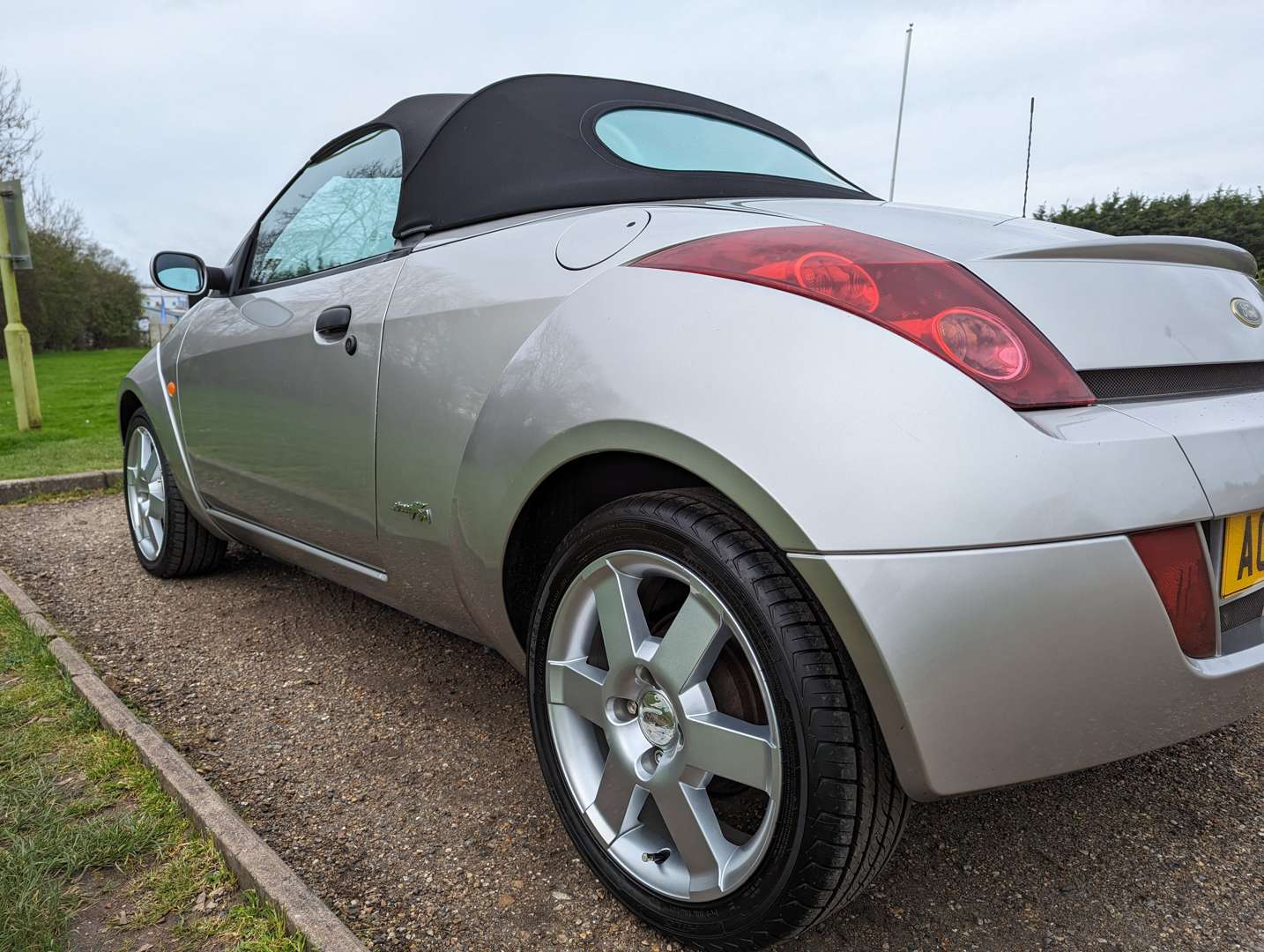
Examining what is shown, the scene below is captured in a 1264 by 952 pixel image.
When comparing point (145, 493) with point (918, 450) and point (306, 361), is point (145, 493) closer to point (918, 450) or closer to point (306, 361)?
point (306, 361)

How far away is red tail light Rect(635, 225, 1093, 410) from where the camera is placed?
1.28 m

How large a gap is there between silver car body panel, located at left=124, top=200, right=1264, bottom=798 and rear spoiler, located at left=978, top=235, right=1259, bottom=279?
12 mm

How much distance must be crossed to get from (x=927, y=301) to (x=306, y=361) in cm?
172

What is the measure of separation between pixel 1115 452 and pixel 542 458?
3.06 feet

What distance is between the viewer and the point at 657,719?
156cm

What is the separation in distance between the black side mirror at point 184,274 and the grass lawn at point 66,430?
162 inches

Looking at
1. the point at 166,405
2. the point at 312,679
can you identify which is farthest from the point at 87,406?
the point at 312,679

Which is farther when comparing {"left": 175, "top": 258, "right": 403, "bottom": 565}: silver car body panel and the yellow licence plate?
{"left": 175, "top": 258, "right": 403, "bottom": 565}: silver car body panel

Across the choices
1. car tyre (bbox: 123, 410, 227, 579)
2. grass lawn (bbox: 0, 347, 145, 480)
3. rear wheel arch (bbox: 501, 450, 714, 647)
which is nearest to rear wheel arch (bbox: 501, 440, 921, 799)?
rear wheel arch (bbox: 501, 450, 714, 647)

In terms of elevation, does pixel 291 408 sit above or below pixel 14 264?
below

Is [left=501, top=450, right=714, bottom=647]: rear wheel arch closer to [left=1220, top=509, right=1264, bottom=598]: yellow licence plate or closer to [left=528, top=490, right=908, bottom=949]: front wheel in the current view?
[left=528, top=490, right=908, bottom=949]: front wheel

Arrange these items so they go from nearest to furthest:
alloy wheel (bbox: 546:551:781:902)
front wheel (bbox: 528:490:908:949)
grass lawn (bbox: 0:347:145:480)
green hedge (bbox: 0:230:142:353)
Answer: front wheel (bbox: 528:490:908:949), alloy wheel (bbox: 546:551:781:902), grass lawn (bbox: 0:347:145:480), green hedge (bbox: 0:230:142:353)

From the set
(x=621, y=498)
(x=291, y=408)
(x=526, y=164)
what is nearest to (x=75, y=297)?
(x=291, y=408)

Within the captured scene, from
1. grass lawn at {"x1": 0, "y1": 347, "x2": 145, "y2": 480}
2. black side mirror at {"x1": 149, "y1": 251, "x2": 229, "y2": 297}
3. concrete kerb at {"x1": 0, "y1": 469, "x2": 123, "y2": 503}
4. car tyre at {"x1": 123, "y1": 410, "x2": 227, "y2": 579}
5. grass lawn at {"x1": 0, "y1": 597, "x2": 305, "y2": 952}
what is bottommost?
grass lawn at {"x1": 0, "y1": 347, "x2": 145, "y2": 480}
